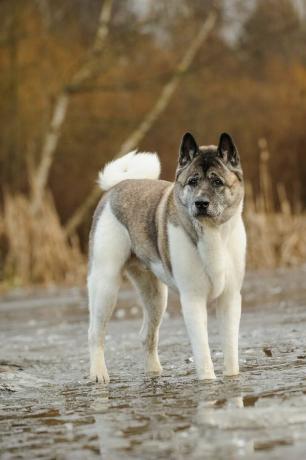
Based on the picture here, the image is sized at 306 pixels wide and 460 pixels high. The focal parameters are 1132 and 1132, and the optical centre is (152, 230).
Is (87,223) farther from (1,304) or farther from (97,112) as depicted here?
(1,304)

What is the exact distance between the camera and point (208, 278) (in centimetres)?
609

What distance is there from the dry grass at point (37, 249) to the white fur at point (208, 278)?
34.9 feet

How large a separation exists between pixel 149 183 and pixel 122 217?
32cm

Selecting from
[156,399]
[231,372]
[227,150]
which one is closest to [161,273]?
[231,372]

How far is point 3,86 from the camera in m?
23.2

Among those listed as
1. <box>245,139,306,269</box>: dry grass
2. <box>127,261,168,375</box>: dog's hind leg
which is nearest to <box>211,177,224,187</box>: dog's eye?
<box>127,261,168,375</box>: dog's hind leg

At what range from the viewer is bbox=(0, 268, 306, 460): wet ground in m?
4.03

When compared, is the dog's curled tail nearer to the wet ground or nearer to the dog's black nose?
the wet ground

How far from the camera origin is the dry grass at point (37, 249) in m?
16.8

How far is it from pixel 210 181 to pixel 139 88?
61.9ft

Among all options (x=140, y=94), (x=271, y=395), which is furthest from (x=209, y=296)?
(x=140, y=94)

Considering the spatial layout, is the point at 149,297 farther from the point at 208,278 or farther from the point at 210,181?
the point at 210,181

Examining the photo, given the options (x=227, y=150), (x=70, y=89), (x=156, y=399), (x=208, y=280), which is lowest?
(x=156, y=399)

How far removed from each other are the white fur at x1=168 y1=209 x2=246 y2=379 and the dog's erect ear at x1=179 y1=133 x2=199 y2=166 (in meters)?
0.37
